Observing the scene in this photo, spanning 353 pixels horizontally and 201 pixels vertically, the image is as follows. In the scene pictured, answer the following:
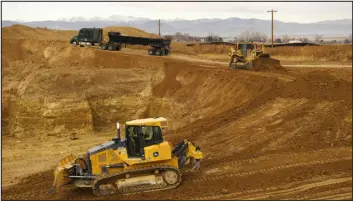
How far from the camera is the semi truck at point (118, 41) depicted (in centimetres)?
3469

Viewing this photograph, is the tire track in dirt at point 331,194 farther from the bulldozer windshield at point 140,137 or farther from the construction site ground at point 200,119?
the bulldozer windshield at point 140,137

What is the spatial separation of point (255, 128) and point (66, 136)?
1141cm

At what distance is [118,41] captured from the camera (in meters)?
36.3

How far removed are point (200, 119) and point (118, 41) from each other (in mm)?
15982

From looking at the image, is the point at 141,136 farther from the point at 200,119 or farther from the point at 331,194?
the point at 200,119

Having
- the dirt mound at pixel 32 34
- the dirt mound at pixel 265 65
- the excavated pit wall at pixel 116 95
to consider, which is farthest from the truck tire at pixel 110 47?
the dirt mound at pixel 265 65

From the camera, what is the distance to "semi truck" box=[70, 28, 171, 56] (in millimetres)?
34688

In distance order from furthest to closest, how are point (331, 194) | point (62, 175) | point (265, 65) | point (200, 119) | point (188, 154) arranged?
point (265, 65)
point (200, 119)
point (188, 154)
point (62, 175)
point (331, 194)

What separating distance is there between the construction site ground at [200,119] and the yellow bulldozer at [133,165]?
363mm

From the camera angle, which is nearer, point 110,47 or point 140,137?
point 140,137

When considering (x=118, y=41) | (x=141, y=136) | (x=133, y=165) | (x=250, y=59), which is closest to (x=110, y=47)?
(x=118, y=41)

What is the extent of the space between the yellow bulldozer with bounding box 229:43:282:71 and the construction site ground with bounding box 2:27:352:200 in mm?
1153

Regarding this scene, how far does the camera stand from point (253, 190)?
1309 cm

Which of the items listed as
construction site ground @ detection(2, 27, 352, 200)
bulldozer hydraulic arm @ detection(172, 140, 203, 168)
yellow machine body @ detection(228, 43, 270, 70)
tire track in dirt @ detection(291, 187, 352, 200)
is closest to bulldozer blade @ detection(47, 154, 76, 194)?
construction site ground @ detection(2, 27, 352, 200)
